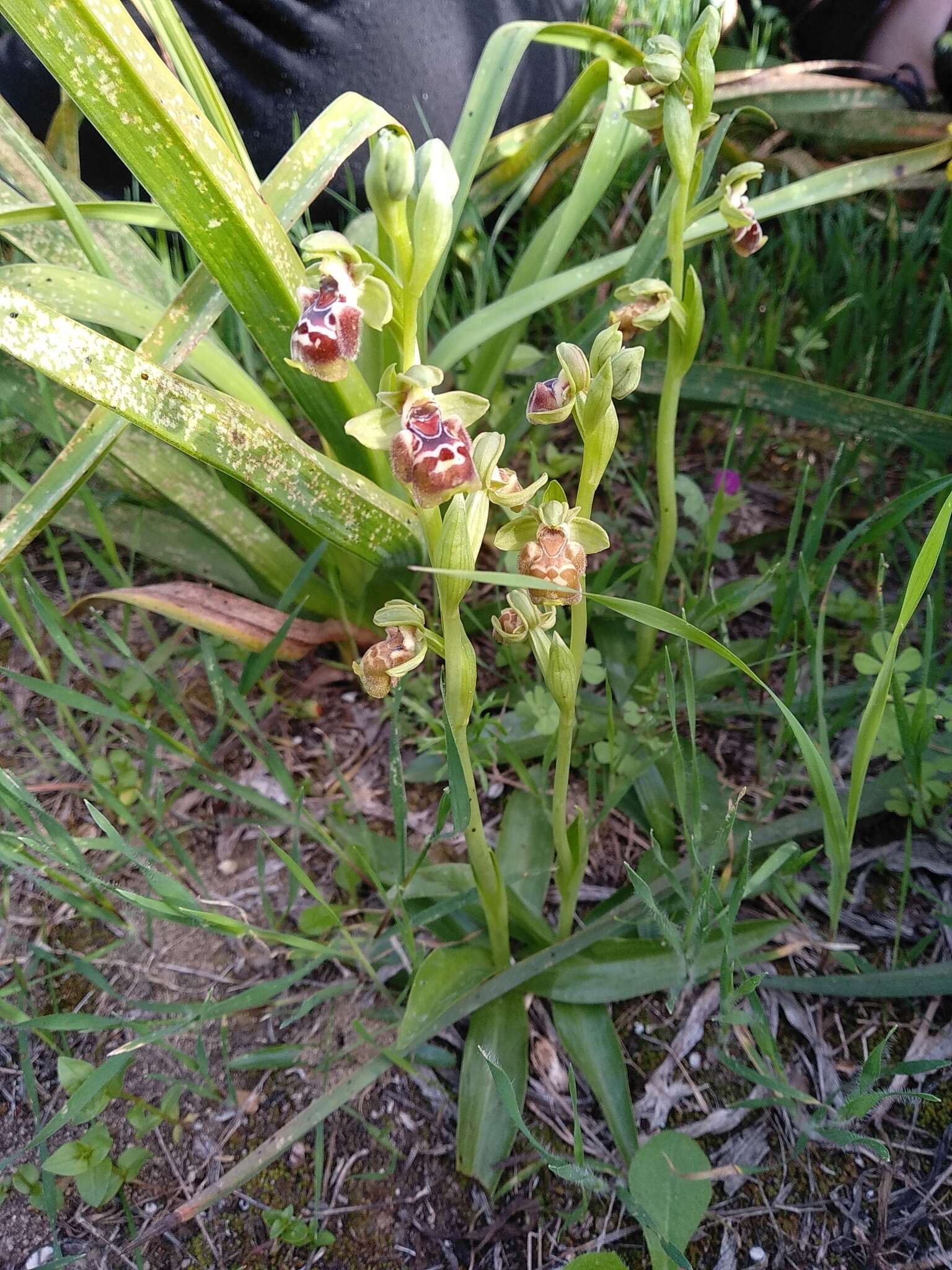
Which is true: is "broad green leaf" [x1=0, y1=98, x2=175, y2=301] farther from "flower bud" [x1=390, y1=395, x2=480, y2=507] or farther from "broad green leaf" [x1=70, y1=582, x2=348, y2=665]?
"flower bud" [x1=390, y1=395, x2=480, y2=507]

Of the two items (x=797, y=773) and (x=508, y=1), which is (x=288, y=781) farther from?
(x=508, y=1)

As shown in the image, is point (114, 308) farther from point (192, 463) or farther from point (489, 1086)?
point (489, 1086)

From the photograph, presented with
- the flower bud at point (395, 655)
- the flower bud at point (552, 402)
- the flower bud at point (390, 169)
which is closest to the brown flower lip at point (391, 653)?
the flower bud at point (395, 655)

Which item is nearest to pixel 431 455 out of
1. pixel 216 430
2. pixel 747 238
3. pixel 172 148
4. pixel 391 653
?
pixel 391 653

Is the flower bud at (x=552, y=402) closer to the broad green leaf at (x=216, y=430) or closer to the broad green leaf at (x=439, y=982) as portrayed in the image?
the broad green leaf at (x=216, y=430)

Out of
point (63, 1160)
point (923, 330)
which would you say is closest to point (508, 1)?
point (923, 330)

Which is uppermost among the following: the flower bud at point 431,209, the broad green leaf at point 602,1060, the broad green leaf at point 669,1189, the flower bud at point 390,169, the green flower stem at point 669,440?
the flower bud at point 390,169
